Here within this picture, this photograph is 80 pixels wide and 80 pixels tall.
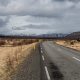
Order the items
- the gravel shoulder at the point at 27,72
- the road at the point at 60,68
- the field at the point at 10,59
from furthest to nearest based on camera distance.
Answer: the field at the point at 10,59 → the gravel shoulder at the point at 27,72 → the road at the point at 60,68

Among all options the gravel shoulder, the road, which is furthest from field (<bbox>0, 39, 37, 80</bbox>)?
the road

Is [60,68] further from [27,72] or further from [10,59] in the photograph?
[10,59]

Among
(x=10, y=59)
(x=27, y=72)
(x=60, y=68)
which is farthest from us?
(x=10, y=59)

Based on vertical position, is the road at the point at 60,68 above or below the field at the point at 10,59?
above

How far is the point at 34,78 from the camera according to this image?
585 inches

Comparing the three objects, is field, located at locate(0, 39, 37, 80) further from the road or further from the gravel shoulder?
the road

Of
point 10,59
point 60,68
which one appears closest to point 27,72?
point 60,68

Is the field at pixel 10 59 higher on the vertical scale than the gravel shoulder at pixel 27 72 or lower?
lower

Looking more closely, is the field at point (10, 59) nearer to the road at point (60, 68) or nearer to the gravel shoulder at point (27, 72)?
the gravel shoulder at point (27, 72)

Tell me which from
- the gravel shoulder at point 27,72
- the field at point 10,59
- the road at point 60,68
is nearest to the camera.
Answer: the road at point 60,68

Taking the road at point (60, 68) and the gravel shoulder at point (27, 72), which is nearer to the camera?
the road at point (60, 68)

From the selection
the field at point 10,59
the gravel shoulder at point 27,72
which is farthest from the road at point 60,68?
the field at point 10,59

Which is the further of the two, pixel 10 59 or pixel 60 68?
pixel 10 59

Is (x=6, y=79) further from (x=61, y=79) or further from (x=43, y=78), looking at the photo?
(x=61, y=79)
